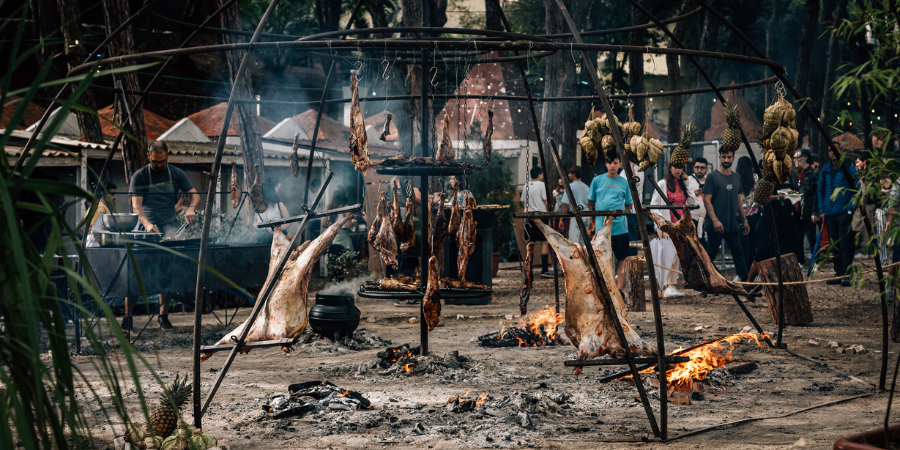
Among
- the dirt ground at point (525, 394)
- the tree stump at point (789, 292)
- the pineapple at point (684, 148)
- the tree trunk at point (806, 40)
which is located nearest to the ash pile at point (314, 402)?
→ the dirt ground at point (525, 394)

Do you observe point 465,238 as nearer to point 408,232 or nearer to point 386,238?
point 408,232

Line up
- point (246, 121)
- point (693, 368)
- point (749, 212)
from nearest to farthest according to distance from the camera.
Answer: point (693, 368) → point (246, 121) → point (749, 212)

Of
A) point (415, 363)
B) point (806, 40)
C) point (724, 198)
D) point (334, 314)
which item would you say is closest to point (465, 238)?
point (415, 363)

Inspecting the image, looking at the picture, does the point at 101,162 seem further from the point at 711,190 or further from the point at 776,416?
the point at 776,416

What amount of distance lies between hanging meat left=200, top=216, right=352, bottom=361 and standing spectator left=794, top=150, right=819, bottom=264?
10.3m

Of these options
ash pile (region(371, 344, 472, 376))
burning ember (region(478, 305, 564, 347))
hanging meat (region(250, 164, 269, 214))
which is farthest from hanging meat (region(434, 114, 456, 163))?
hanging meat (region(250, 164, 269, 214))

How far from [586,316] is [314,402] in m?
2.18

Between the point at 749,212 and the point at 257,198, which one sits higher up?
the point at 257,198

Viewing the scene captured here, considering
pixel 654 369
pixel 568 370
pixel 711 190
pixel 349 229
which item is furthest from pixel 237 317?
pixel 711 190

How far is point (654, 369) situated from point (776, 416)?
1.17 meters

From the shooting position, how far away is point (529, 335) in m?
7.82

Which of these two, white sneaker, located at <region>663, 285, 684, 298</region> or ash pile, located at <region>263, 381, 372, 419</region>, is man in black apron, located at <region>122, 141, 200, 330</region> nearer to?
ash pile, located at <region>263, 381, 372, 419</region>

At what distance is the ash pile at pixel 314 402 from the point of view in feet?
16.4

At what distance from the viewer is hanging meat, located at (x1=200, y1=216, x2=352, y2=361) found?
4902 millimetres
